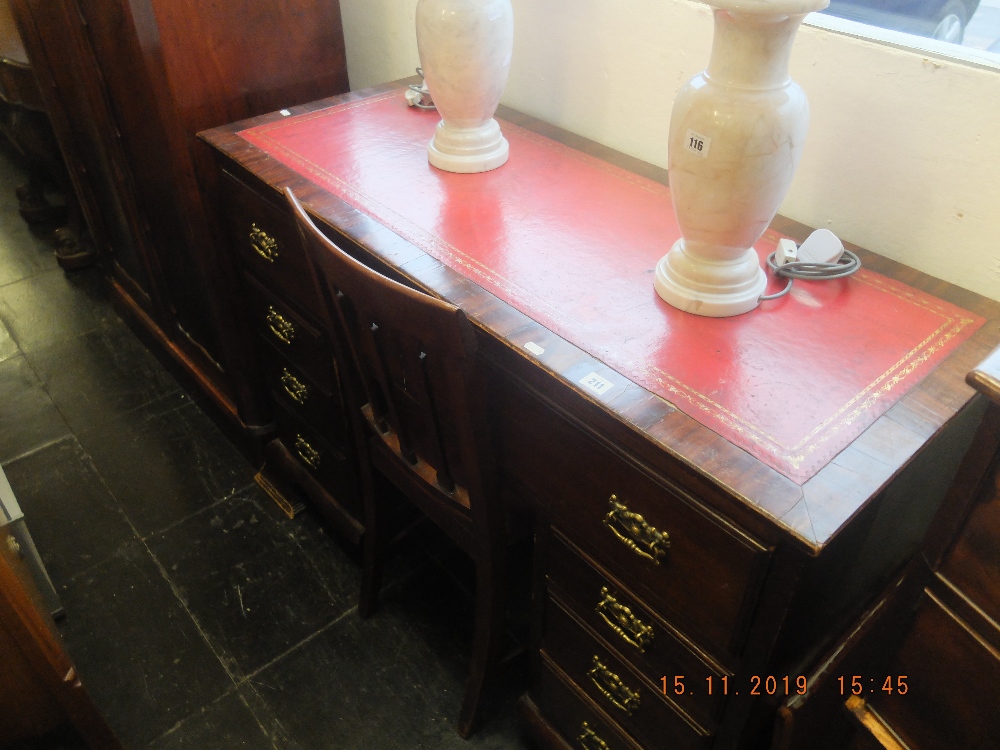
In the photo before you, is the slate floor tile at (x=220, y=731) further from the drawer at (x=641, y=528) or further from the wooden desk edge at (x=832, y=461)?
the wooden desk edge at (x=832, y=461)

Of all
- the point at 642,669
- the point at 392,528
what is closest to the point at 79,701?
the point at 392,528

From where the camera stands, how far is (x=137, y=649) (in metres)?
1.52

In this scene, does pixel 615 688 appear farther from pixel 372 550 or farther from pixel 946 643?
pixel 372 550

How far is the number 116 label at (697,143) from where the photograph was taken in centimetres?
82

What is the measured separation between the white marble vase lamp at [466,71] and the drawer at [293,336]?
1.29 feet

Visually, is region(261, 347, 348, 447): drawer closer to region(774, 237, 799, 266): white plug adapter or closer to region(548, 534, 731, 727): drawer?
region(548, 534, 731, 727): drawer

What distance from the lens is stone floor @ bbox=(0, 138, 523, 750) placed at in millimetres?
1413

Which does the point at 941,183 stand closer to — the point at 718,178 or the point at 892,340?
the point at 892,340

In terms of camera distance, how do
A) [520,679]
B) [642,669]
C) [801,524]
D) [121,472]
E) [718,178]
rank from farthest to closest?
[121,472] < [520,679] < [642,669] < [718,178] < [801,524]

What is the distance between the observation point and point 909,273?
1.01 m

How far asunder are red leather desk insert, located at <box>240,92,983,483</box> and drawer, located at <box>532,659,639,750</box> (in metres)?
0.57

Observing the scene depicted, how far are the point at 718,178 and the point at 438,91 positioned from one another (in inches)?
22.6

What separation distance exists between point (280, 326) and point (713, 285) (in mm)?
906

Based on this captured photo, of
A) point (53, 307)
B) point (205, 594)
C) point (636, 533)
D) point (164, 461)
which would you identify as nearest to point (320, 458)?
point (205, 594)
